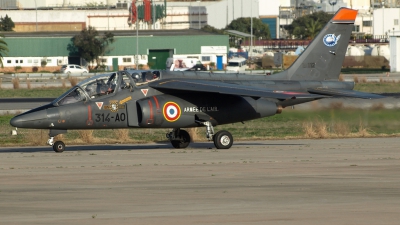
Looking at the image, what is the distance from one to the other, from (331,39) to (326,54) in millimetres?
543

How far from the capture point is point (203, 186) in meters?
14.0

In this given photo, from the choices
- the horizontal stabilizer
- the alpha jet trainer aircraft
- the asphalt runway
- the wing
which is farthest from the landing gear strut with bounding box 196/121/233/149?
the horizontal stabilizer

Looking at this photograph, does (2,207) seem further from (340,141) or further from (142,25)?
(142,25)

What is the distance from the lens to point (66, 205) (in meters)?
11.9

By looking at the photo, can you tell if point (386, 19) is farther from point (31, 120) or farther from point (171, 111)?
point (31, 120)

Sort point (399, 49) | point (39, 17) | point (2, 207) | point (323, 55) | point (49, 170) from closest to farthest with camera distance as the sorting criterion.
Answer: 1. point (2, 207)
2. point (49, 170)
3. point (323, 55)
4. point (399, 49)
5. point (39, 17)

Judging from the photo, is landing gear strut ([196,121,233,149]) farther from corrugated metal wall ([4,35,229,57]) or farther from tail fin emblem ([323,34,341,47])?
corrugated metal wall ([4,35,229,57])

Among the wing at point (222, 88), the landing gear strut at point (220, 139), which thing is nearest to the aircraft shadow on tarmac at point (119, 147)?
the landing gear strut at point (220, 139)

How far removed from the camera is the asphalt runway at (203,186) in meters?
11.0

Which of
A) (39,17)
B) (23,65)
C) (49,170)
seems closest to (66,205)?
(49,170)

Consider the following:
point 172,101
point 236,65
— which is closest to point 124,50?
point 236,65

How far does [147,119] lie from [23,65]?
71.0 meters

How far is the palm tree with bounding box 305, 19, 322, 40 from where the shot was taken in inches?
4936

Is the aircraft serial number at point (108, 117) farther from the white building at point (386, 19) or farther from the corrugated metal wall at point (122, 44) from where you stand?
the white building at point (386, 19)
